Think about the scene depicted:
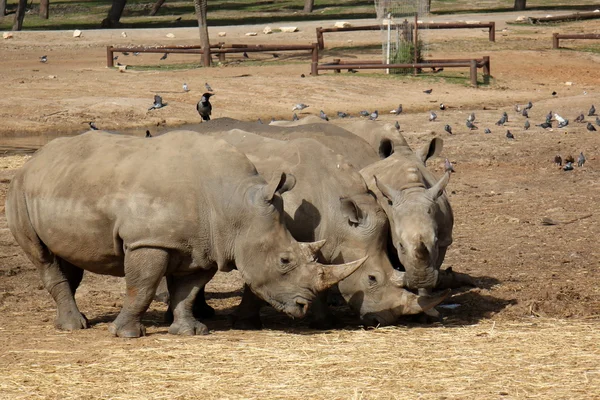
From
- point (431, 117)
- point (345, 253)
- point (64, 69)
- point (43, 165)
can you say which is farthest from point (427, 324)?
point (64, 69)

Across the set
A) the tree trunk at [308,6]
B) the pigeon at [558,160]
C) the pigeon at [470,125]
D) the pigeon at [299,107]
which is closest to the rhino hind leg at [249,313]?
the pigeon at [558,160]

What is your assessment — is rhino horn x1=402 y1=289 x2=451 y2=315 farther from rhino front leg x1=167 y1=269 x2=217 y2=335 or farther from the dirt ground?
rhino front leg x1=167 y1=269 x2=217 y2=335

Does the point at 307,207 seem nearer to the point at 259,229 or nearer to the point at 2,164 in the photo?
the point at 259,229

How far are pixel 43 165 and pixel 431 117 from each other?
45.4 feet

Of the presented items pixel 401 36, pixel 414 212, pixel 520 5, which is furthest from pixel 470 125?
pixel 520 5

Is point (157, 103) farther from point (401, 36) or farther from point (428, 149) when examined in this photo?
point (428, 149)

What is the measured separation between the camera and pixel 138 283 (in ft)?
→ 28.9

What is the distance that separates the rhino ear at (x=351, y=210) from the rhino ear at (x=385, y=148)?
1528 mm

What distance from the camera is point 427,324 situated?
30.4 ft

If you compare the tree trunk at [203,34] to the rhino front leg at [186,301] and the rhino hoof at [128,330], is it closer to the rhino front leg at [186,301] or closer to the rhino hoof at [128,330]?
the rhino front leg at [186,301]

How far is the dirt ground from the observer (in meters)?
7.15

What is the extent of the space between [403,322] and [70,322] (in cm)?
264

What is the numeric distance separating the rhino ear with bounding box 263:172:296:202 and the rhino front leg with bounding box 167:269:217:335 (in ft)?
2.82

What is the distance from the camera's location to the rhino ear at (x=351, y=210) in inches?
356
